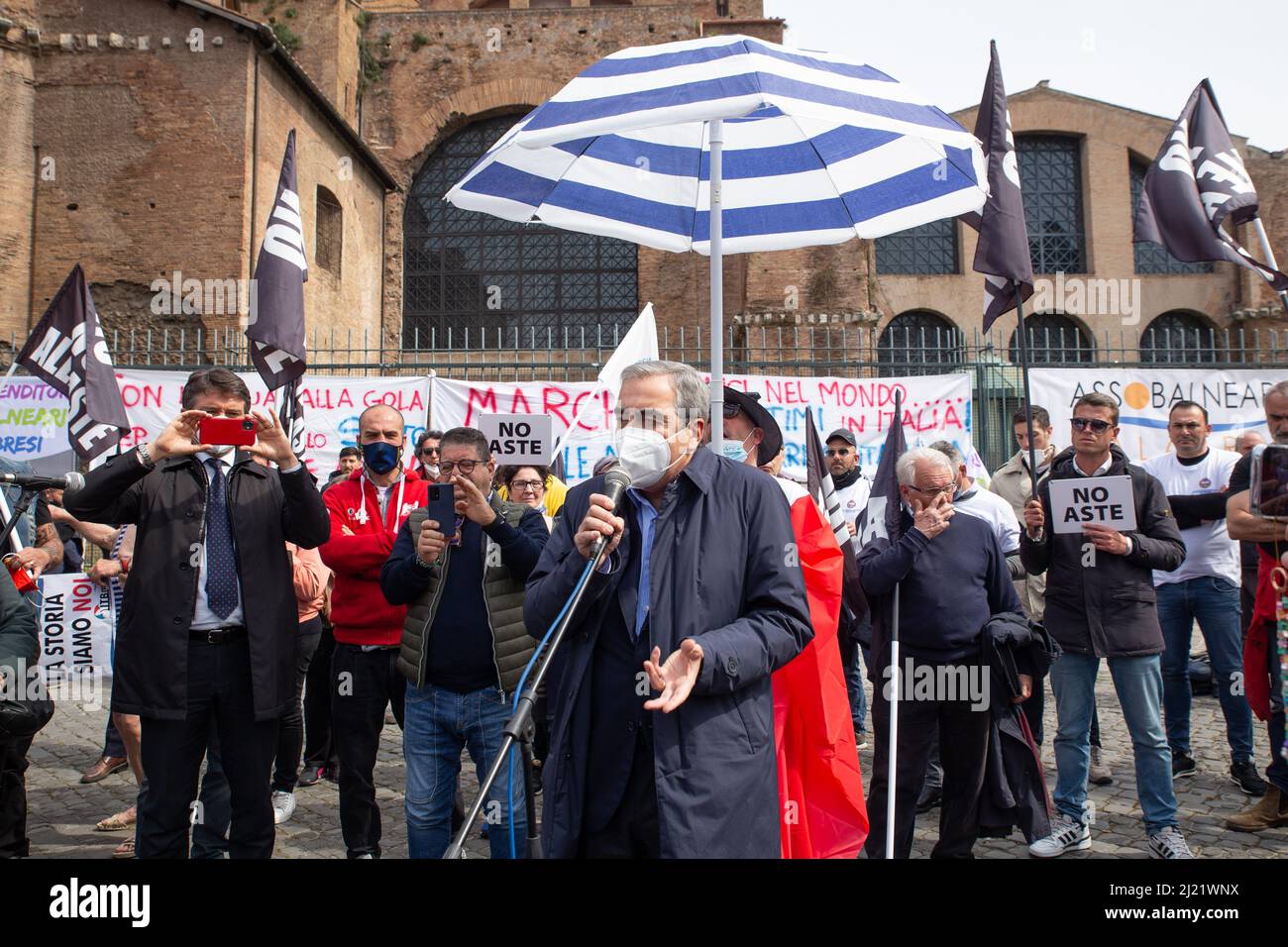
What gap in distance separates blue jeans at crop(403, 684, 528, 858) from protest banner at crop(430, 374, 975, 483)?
7044 mm

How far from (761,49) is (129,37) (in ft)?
57.4

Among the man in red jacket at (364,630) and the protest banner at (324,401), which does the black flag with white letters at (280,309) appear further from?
the protest banner at (324,401)

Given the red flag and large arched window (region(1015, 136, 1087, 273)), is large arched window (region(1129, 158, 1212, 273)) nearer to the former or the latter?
large arched window (region(1015, 136, 1087, 273))

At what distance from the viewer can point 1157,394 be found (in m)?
11.2

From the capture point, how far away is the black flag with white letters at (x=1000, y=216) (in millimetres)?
5422

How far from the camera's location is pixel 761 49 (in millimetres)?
4012

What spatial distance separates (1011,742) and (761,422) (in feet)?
5.95

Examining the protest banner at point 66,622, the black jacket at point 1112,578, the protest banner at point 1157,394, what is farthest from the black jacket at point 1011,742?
the protest banner at point 1157,394

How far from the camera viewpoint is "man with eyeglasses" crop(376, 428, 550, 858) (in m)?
3.89

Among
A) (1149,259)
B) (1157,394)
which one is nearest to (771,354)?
(1157,394)

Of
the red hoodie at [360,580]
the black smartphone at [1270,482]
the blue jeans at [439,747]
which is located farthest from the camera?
the red hoodie at [360,580]

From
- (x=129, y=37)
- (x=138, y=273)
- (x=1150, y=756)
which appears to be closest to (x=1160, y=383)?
(x=1150, y=756)

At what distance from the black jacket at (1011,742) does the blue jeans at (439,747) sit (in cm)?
207
